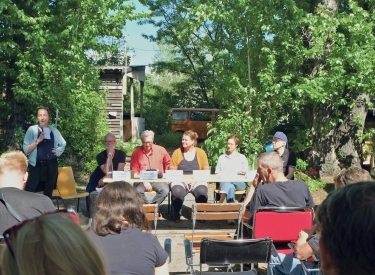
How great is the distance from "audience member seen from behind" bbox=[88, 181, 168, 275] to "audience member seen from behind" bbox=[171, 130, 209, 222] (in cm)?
478

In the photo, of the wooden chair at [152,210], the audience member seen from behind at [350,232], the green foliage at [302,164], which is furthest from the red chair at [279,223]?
the green foliage at [302,164]

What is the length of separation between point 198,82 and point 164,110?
348cm

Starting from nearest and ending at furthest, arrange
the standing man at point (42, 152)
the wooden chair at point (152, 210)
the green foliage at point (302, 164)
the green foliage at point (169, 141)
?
the wooden chair at point (152, 210)
the standing man at point (42, 152)
the green foliage at point (302, 164)
the green foliage at point (169, 141)

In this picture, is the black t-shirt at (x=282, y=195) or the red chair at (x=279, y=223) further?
the black t-shirt at (x=282, y=195)

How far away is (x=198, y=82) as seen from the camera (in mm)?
29984

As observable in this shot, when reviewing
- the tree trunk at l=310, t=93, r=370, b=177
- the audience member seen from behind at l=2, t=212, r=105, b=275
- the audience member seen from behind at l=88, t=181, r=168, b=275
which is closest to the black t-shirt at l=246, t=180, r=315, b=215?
the audience member seen from behind at l=88, t=181, r=168, b=275

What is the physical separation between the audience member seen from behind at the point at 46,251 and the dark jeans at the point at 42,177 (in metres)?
6.37

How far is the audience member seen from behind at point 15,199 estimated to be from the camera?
344cm

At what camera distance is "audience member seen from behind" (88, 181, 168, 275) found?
2.94 metres

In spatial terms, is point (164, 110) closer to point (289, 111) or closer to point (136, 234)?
point (289, 111)

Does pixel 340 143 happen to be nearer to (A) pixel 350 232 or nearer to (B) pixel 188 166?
(B) pixel 188 166

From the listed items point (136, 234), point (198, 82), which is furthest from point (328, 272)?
point (198, 82)

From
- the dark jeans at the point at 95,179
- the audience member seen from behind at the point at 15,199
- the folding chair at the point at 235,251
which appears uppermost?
the audience member seen from behind at the point at 15,199

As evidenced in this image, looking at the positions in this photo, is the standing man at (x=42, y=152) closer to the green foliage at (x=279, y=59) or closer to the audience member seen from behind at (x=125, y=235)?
the green foliage at (x=279, y=59)
